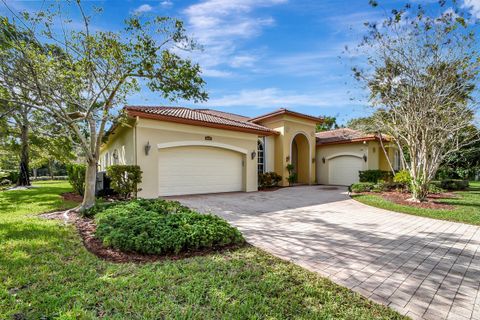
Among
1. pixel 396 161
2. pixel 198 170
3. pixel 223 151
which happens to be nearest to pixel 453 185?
pixel 396 161

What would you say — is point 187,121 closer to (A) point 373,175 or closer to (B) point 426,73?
(B) point 426,73

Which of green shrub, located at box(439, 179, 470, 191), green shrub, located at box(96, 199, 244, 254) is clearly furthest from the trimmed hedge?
green shrub, located at box(96, 199, 244, 254)

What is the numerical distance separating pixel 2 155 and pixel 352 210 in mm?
24811

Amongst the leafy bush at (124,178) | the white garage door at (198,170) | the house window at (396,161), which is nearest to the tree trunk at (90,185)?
the leafy bush at (124,178)

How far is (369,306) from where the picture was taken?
2883mm

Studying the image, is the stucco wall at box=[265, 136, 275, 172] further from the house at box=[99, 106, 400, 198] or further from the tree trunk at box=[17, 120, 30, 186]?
the tree trunk at box=[17, 120, 30, 186]

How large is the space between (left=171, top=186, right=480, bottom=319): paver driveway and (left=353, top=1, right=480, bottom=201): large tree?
3.91 m

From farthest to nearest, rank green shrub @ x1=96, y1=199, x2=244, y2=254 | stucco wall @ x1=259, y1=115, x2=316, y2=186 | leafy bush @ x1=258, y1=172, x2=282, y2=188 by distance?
1. stucco wall @ x1=259, y1=115, x2=316, y2=186
2. leafy bush @ x1=258, y1=172, x2=282, y2=188
3. green shrub @ x1=96, y1=199, x2=244, y2=254

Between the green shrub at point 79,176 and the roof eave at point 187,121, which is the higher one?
the roof eave at point 187,121

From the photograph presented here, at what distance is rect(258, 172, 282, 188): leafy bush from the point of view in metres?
15.2

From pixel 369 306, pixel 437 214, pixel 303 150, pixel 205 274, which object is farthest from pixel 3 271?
pixel 303 150

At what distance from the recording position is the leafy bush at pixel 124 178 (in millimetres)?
9773

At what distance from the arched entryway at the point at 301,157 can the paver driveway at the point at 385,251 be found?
10.1 meters

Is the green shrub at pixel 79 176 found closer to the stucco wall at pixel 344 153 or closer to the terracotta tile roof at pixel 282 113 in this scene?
the terracotta tile roof at pixel 282 113
